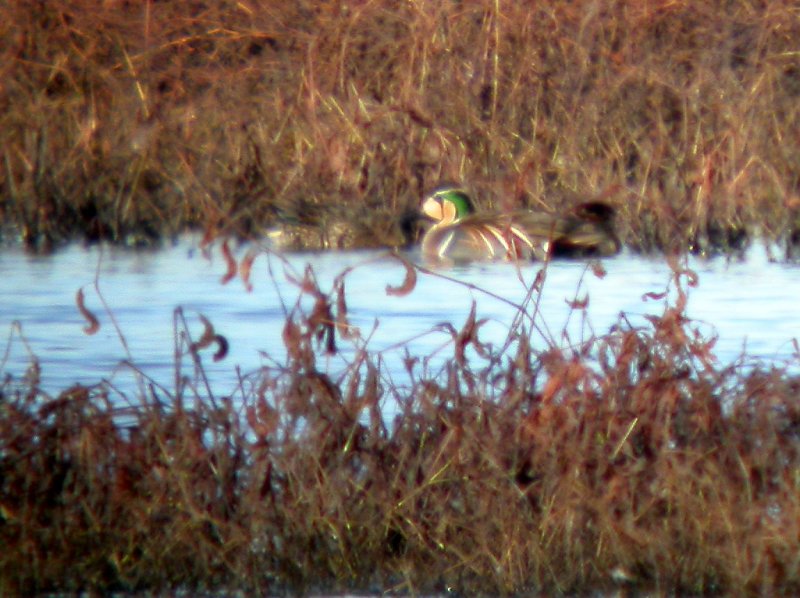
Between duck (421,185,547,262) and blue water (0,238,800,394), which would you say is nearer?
blue water (0,238,800,394)

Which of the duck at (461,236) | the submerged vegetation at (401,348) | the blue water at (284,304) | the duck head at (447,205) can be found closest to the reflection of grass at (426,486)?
the submerged vegetation at (401,348)

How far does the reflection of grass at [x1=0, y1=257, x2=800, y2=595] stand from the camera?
488 centimetres

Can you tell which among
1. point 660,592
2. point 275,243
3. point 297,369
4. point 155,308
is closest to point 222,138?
point 275,243

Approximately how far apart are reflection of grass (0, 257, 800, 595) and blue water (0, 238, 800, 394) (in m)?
1.89

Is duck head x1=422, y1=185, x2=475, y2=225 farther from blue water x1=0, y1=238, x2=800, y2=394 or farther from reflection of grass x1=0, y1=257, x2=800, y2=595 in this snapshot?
reflection of grass x1=0, y1=257, x2=800, y2=595

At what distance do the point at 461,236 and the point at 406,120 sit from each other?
3.11 feet

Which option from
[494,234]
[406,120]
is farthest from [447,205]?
[406,120]

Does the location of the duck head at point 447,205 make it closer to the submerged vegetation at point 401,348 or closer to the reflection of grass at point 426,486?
the submerged vegetation at point 401,348

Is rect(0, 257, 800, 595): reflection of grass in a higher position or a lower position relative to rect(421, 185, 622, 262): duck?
lower

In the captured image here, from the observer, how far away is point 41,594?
191 inches

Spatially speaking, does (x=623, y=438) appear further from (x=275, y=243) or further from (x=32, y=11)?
(x=32, y=11)

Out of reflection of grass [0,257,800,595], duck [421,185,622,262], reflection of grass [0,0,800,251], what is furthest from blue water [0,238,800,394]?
reflection of grass [0,257,800,595]

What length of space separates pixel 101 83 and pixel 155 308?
175 inches

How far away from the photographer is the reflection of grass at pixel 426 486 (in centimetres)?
488
